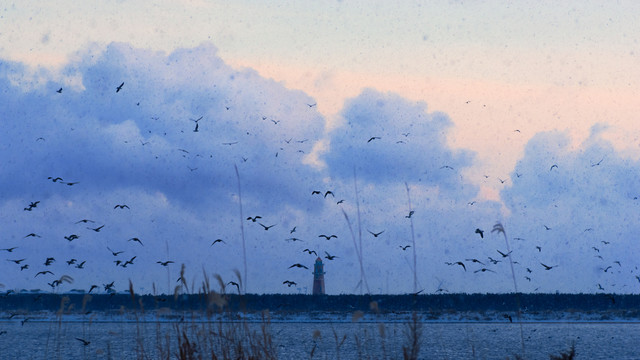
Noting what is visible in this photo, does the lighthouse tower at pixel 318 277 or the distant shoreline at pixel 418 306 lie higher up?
the lighthouse tower at pixel 318 277

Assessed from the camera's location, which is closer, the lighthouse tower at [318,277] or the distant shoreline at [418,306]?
the distant shoreline at [418,306]

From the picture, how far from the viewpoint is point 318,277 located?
9644 cm

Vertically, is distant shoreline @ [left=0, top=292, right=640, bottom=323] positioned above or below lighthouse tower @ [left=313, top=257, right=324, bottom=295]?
below

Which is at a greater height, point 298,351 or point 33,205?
point 33,205

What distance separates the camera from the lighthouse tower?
3792 inches

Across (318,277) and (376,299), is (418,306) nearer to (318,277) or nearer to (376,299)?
(376,299)

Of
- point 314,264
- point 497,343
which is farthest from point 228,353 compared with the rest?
point 314,264

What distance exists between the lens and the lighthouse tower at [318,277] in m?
96.3

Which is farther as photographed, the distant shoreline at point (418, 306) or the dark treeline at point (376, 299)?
the dark treeline at point (376, 299)

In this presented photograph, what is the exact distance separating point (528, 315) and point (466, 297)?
31.3 ft

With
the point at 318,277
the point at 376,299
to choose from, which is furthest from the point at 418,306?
the point at 318,277

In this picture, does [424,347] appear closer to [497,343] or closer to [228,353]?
[497,343]

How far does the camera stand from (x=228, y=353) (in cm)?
883

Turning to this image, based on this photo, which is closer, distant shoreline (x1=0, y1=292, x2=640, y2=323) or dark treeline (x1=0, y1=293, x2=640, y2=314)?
distant shoreline (x1=0, y1=292, x2=640, y2=323)
